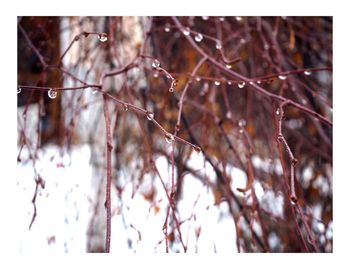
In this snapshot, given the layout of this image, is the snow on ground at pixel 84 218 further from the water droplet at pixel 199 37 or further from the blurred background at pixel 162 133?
the water droplet at pixel 199 37

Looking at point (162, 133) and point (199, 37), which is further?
point (162, 133)

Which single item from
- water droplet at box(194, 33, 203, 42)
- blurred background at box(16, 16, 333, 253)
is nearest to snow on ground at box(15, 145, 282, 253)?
blurred background at box(16, 16, 333, 253)

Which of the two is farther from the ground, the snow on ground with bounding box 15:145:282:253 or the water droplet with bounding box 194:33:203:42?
the water droplet with bounding box 194:33:203:42

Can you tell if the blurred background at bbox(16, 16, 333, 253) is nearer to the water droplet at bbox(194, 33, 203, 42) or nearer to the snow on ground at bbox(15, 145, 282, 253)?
the snow on ground at bbox(15, 145, 282, 253)

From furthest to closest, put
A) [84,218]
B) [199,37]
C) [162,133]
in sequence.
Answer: [84,218]
[162,133]
[199,37]

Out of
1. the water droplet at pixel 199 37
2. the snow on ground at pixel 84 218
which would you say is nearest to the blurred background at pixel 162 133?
the snow on ground at pixel 84 218

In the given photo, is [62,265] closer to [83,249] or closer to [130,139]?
[83,249]

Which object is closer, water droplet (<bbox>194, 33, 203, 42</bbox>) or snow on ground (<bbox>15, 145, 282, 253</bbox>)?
water droplet (<bbox>194, 33, 203, 42</bbox>)

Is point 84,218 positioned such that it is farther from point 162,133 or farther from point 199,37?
point 199,37

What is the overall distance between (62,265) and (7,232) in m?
0.13

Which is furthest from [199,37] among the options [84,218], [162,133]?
[84,218]

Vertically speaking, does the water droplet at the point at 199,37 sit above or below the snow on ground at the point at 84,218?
above

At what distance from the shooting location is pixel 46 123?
2.36 metres
